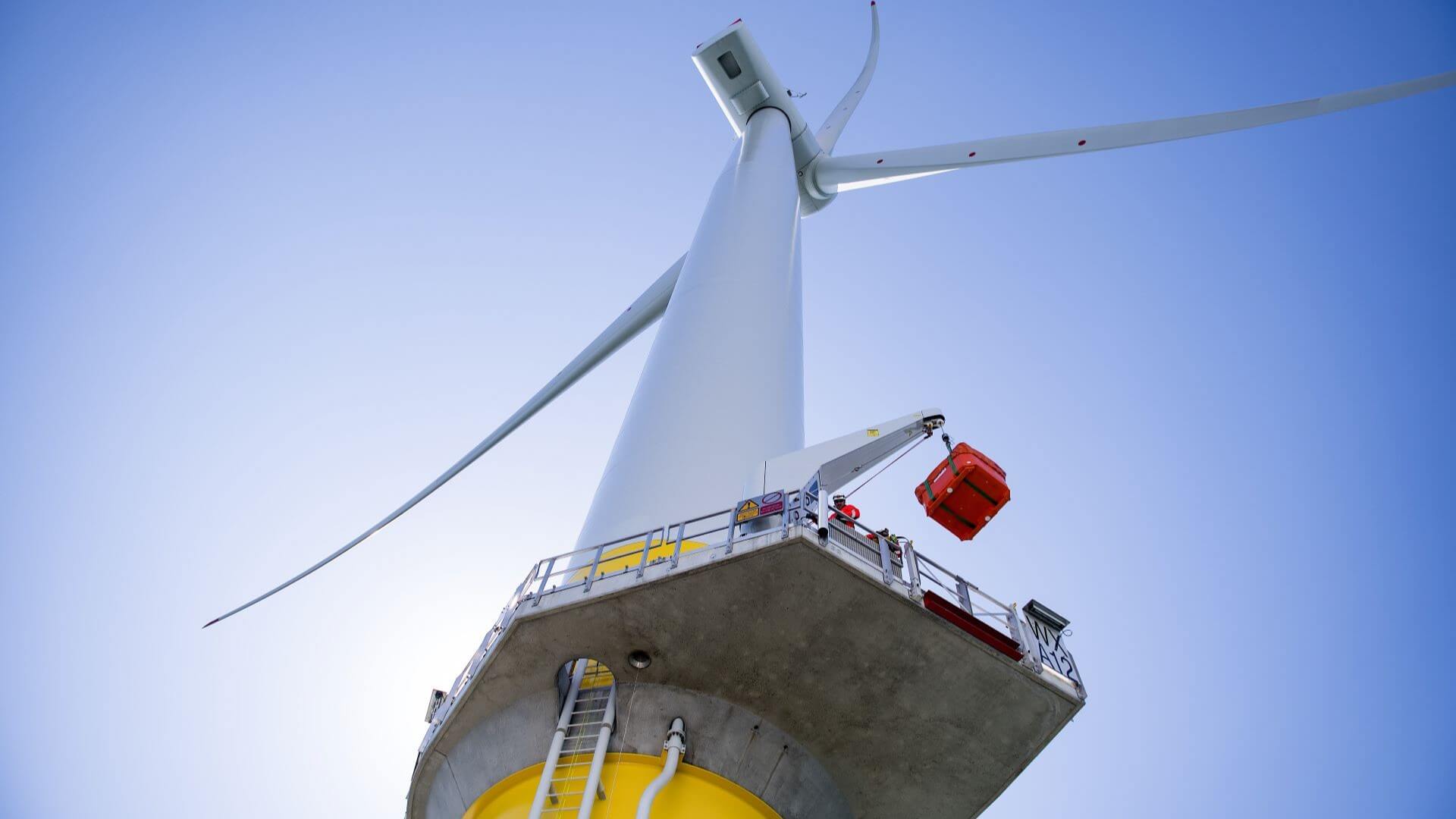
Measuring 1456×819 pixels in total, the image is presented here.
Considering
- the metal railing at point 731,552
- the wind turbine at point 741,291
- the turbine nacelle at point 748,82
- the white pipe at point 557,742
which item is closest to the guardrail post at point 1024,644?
the metal railing at point 731,552

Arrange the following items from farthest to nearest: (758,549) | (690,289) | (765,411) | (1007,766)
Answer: (690,289)
(765,411)
(1007,766)
(758,549)

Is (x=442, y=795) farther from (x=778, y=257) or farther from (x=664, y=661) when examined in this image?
(x=778, y=257)

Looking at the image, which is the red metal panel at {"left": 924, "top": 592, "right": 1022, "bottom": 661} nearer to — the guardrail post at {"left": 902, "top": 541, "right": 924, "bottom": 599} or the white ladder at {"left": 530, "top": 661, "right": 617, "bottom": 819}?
the guardrail post at {"left": 902, "top": 541, "right": 924, "bottom": 599}

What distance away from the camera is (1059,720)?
1366 cm

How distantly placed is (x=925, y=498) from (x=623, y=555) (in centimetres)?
501

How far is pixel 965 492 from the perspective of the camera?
14852 millimetres

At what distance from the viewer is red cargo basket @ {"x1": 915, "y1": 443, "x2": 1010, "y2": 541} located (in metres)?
14.7

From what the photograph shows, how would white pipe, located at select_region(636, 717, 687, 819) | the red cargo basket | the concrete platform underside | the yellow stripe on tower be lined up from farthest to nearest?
the red cargo basket, the yellow stripe on tower, the concrete platform underside, white pipe, located at select_region(636, 717, 687, 819)

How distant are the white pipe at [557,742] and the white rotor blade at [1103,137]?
738 inches

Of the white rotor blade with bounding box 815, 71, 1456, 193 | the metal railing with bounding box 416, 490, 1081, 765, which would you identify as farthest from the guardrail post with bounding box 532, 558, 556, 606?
the white rotor blade with bounding box 815, 71, 1456, 193

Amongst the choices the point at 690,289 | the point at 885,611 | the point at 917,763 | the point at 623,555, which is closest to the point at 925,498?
the point at 885,611

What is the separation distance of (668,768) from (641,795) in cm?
49

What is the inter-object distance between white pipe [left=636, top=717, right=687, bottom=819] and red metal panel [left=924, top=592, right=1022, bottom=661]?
3.92 metres

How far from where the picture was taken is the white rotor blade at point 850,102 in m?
34.6
